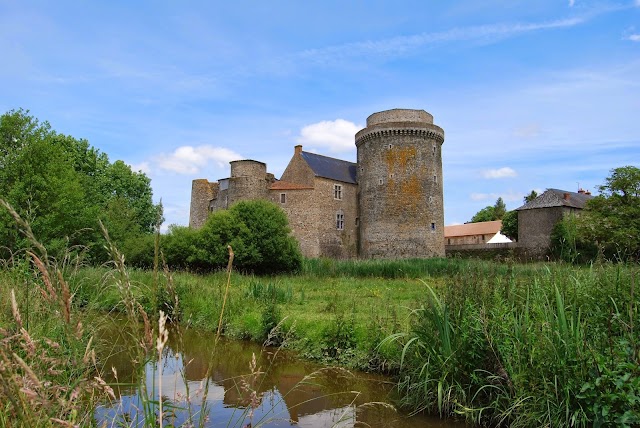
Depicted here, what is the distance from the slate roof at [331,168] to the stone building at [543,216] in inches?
570

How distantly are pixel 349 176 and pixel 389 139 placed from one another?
17.2ft

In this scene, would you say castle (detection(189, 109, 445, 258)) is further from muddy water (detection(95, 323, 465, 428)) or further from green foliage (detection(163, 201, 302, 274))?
muddy water (detection(95, 323, 465, 428))

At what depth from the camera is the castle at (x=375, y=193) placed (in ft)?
122

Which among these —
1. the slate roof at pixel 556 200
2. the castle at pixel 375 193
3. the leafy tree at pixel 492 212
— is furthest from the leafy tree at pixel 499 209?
the castle at pixel 375 193

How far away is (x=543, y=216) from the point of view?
39.3m

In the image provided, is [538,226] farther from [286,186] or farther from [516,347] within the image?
[516,347]

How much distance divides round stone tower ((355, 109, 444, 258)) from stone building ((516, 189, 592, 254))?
7.35m

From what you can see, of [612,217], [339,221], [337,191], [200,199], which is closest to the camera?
[612,217]

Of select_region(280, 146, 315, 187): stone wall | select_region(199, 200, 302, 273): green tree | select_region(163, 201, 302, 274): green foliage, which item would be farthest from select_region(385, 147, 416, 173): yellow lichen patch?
select_region(199, 200, 302, 273): green tree

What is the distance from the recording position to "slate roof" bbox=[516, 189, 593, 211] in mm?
38906

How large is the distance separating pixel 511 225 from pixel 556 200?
11728 millimetres

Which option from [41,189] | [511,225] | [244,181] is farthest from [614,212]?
[41,189]

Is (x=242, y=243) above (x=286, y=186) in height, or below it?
below

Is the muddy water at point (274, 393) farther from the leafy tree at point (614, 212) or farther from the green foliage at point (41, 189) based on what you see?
the leafy tree at point (614, 212)
